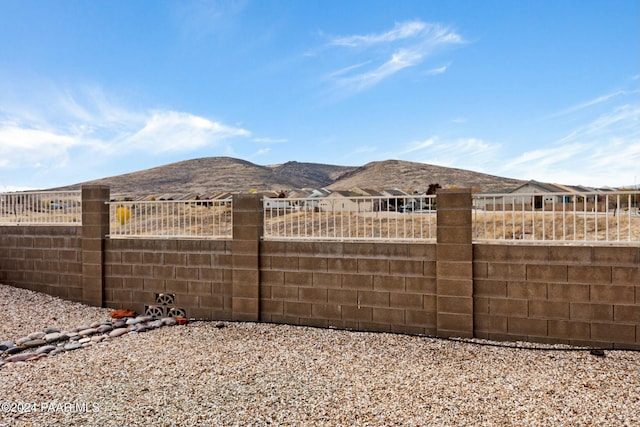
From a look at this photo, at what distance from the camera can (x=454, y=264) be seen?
5.85m

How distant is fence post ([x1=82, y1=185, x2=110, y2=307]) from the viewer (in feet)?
26.2

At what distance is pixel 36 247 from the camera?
343 inches

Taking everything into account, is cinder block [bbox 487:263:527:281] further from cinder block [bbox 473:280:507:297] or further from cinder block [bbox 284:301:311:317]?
cinder block [bbox 284:301:311:317]

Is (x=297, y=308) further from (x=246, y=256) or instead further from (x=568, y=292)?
(x=568, y=292)

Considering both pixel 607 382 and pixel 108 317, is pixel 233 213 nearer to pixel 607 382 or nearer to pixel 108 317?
pixel 108 317

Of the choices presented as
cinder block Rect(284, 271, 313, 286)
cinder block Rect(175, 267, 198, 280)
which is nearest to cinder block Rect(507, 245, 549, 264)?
cinder block Rect(284, 271, 313, 286)

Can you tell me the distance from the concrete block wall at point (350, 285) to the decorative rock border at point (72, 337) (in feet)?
6.17

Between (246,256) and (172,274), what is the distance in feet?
5.19

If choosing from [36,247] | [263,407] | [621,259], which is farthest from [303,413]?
[36,247]

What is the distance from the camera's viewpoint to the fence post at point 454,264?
Result: 19.1 ft

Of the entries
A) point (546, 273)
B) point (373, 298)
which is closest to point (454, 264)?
point (546, 273)

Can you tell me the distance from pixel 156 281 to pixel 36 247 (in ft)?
10.3

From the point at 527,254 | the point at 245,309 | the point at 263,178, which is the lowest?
the point at 245,309

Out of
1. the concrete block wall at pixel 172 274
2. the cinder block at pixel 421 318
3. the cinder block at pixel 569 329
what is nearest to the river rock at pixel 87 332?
the concrete block wall at pixel 172 274
